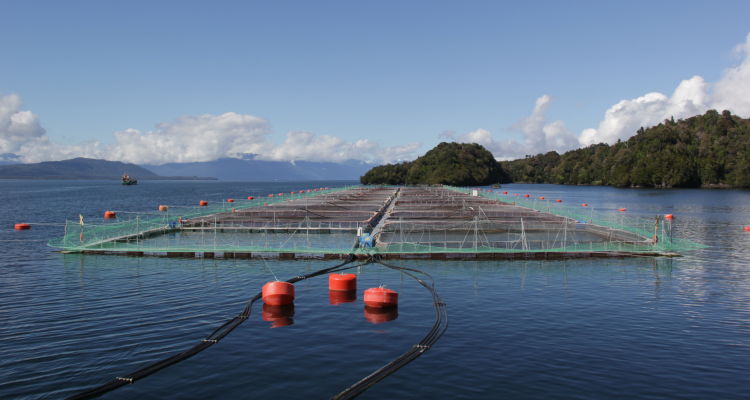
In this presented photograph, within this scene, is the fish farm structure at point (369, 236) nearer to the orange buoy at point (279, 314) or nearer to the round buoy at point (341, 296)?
the round buoy at point (341, 296)

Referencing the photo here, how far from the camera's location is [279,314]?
28.4 meters

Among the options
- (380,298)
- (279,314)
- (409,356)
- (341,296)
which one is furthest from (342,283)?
(409,356)

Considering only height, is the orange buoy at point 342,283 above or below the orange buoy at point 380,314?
above

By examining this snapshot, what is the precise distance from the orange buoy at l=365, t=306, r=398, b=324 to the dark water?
1.76 ft

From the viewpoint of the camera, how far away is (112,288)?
34.5 metres

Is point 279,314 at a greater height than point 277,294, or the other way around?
point 277,294

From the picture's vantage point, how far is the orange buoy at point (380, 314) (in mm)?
27342

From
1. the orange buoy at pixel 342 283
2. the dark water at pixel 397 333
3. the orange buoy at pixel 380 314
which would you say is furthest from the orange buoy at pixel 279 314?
the orange buoy at pixel 380 314

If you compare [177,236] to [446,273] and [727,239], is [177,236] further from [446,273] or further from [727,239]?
[727,239]

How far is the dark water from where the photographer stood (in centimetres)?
1919

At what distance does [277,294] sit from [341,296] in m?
4.69

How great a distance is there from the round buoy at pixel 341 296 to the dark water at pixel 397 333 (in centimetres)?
48

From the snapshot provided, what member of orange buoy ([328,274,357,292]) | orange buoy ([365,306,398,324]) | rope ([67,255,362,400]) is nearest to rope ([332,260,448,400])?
orange buoy ([365,306,398,324])

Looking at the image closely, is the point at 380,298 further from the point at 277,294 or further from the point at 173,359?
the point at 173,359
